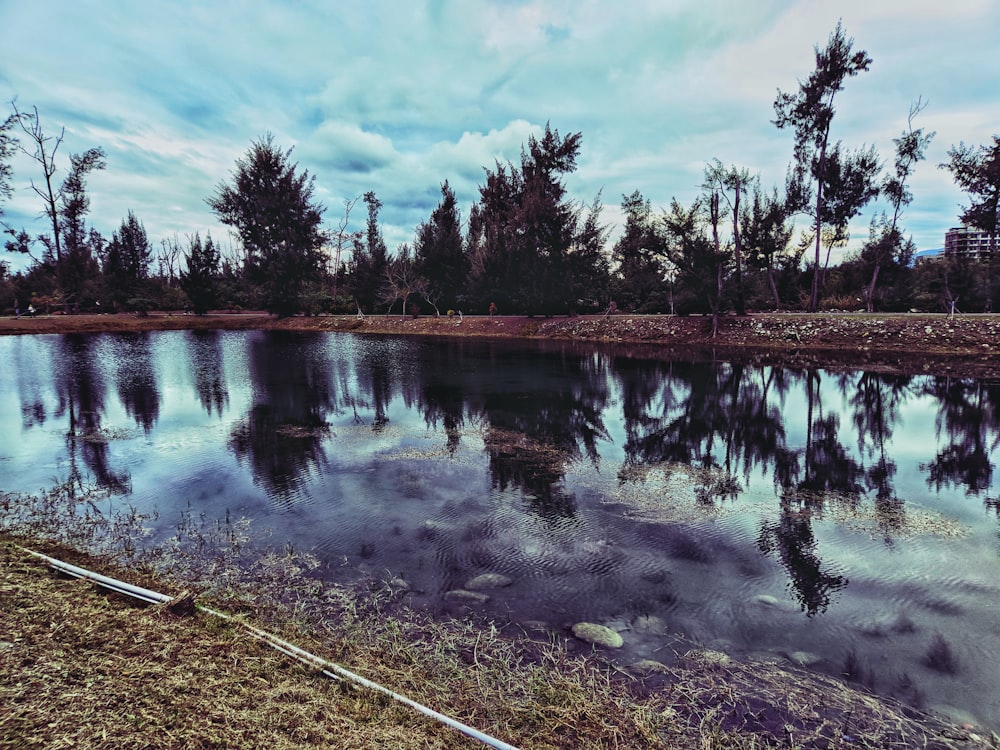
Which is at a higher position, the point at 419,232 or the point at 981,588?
the point at 419,232

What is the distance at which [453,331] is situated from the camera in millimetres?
37375

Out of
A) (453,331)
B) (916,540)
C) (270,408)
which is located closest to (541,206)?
(453,331)

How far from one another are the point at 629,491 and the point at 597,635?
11.5 feet

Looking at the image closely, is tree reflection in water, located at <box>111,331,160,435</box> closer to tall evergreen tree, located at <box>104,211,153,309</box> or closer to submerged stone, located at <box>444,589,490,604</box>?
submerged stone, located at <box>444,589,490,604</box>

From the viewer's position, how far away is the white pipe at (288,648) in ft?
8.98

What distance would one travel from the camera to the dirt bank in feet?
68.5

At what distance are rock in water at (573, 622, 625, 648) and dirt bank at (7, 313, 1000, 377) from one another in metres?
19.8

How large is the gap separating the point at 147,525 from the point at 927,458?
40.6 ft

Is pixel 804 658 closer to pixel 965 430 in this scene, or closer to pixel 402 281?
pixel 965 430

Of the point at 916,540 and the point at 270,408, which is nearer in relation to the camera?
the point at 916,540

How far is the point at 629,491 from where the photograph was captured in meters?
7.30

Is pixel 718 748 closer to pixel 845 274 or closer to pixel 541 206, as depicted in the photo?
pixel 541 206

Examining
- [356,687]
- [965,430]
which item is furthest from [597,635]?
[965,430]

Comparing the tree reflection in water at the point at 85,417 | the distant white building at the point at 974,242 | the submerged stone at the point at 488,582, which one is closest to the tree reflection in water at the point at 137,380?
the tree reflection in water at the point at 85,417
